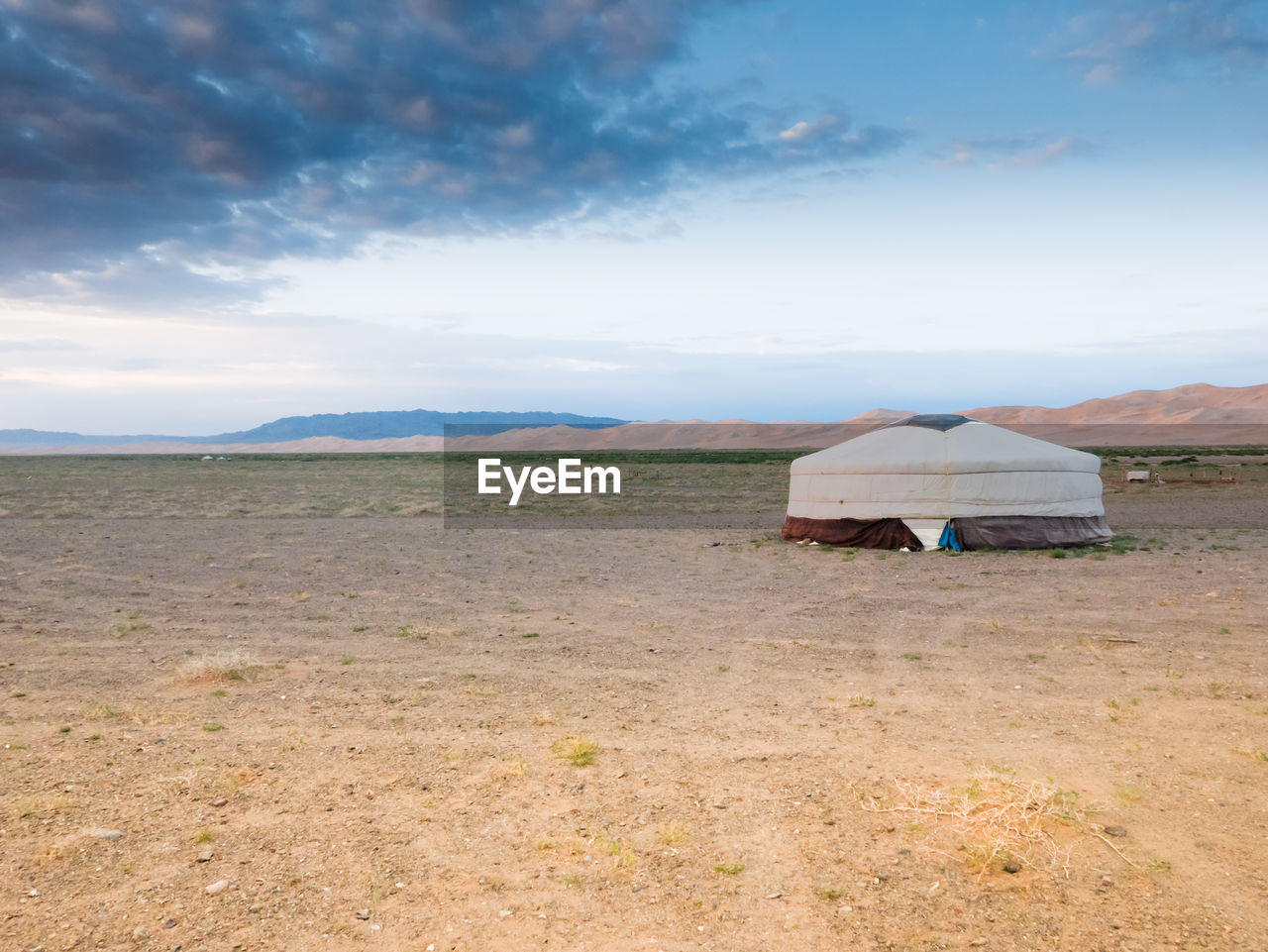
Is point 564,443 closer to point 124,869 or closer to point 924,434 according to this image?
point 924,434

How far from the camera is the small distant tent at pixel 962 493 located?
14.1 meters

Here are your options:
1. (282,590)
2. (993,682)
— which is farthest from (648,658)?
(282,590)

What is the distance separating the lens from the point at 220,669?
22.1ft

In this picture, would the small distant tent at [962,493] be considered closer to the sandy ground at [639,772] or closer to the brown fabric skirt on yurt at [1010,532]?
the brown fabric skirt on yurt at [1010,532]

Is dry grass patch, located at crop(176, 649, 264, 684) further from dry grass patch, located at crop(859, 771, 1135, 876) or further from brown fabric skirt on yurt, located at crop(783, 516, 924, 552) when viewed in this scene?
brown fabric skirt on yurt, located at crop(783, 516, 924, 552)

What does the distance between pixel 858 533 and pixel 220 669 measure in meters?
10.8

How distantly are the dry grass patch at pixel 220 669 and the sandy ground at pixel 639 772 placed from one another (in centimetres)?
2

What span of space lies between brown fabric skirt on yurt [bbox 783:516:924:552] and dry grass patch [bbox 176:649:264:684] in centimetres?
1043

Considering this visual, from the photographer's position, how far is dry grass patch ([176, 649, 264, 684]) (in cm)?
669
